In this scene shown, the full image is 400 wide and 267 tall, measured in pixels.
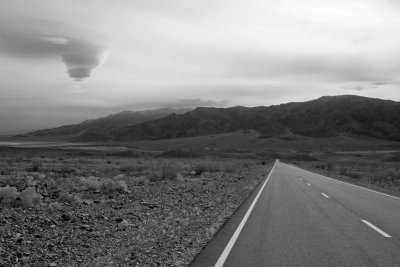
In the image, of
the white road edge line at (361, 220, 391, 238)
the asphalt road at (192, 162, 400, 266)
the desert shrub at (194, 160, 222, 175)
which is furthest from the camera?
the desert shrub at (194, 160, 222, 175)

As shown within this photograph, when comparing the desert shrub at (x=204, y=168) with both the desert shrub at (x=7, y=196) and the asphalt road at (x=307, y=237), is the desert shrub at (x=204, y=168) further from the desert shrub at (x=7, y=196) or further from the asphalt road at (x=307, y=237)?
the desert shrub at (x=7, y=196)

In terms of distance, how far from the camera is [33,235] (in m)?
8.41

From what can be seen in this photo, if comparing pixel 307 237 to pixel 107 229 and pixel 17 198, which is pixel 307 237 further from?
pixel 17 198

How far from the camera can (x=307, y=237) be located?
907 cm

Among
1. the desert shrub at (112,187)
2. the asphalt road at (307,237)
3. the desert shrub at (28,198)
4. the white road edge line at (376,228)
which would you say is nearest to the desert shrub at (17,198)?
the desert shrub at (28,198)

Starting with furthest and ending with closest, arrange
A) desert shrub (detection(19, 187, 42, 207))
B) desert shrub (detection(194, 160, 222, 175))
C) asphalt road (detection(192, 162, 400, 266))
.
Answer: desert shrub (detection(194, 160, 222, 175))
desert shrub (detection(19, 187, 42, 207))
asphalt road (detection(192, 162, 400, 266))

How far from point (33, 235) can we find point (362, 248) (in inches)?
253

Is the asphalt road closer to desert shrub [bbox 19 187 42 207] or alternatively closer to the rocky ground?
the rocky ground

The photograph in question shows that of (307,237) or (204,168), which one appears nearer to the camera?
(307,237)

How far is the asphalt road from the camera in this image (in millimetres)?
7129

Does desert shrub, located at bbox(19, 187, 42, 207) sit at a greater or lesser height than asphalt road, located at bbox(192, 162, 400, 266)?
greater

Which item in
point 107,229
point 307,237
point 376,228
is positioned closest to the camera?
point 307,237

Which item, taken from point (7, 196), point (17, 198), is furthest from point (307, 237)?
point (7, 196)

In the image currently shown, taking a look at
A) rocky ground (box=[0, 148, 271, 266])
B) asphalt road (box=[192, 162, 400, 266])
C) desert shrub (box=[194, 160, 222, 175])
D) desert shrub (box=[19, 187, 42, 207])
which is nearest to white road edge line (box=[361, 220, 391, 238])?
asphalt road (box=[192, 162, 400, 266])
